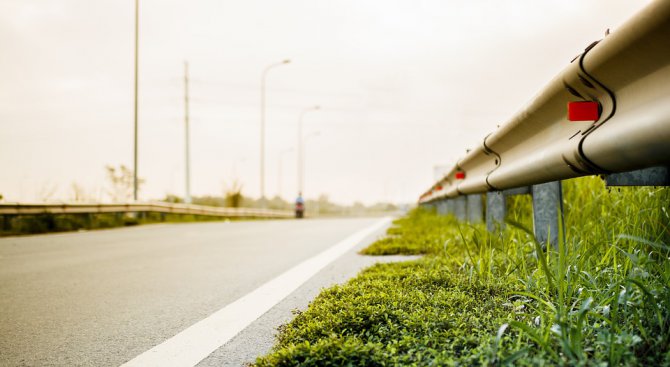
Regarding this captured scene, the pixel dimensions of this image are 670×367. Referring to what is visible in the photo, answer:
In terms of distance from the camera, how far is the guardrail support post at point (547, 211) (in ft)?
12.5

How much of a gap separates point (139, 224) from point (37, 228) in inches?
163

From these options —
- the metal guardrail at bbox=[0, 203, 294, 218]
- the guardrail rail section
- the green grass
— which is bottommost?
the green grass

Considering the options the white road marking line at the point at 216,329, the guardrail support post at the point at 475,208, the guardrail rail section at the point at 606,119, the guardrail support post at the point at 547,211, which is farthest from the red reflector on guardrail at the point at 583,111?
the guardrail support post at the point at 475,208

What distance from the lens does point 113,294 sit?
164 inches

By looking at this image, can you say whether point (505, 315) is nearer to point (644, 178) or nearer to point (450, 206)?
point (644, 178)

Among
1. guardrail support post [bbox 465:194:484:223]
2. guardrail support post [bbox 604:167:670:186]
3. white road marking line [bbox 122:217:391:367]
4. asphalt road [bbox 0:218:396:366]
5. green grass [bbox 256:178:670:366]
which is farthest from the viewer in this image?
guardrail support post [bbox 465:194:484:223]

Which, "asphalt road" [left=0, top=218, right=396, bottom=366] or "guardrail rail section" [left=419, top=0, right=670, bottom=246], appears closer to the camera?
"guardrail rail section" [left=419, top=0, right=670, bottom=246]

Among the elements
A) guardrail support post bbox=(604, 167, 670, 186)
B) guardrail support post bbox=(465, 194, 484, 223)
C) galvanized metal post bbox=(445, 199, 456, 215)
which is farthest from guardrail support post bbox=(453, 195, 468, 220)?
guardrail support post bbox=(604, 167, 670, 186)

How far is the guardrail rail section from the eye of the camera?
6.44 feet

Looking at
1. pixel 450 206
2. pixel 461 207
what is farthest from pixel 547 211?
pixel 450 206

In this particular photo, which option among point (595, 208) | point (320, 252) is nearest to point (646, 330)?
point (595, 208)

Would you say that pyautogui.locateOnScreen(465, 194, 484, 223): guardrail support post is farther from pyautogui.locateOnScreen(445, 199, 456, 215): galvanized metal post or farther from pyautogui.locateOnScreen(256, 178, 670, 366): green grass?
pyautogui.locateOnScreen(256, 178, 670, 366): green grass

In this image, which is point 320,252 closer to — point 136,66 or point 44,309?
point 44,309

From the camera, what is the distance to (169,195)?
32.0m
